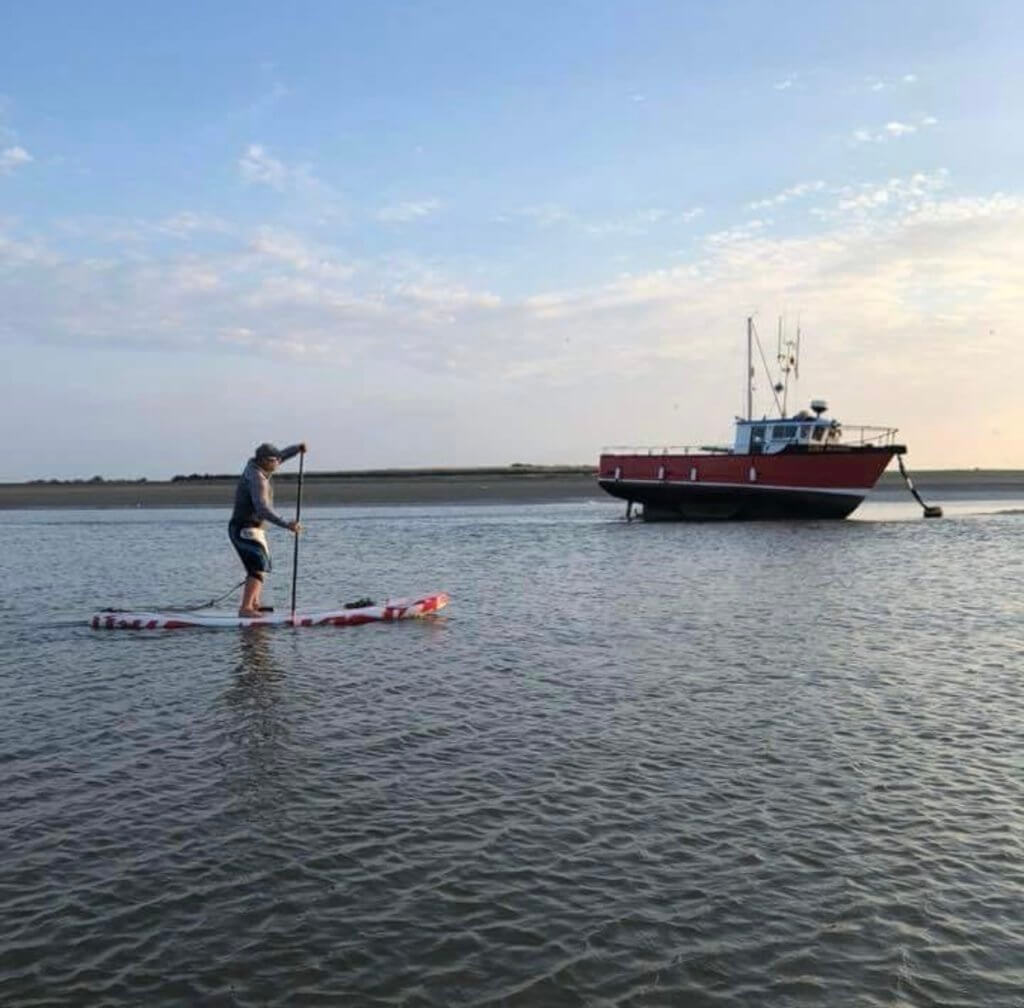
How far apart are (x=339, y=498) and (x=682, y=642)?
60187mm

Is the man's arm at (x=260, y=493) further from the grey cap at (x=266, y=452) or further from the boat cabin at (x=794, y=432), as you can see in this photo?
the boat cabin at (x=794, y=432)

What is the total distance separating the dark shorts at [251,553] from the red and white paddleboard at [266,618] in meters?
0.82

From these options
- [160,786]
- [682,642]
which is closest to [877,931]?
[160,786]

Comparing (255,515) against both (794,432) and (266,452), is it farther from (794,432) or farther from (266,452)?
(794,432)

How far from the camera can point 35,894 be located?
619 cm

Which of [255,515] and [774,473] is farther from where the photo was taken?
Answer: [774,473]

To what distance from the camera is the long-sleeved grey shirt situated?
15664 millimetres

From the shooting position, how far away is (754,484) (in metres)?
44.5

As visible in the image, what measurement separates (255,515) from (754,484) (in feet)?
106

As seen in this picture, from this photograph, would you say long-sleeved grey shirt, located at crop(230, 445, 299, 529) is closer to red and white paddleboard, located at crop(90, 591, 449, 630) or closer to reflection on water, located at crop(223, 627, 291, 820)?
red and white paddleboard, located at crop(90, 591, 449, 630)

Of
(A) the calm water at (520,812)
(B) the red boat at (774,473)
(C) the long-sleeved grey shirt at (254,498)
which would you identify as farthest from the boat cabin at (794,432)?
(C) the long-sleeved grey shirt at (254,498)

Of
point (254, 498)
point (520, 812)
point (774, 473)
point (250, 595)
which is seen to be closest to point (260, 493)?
point (254, 498)

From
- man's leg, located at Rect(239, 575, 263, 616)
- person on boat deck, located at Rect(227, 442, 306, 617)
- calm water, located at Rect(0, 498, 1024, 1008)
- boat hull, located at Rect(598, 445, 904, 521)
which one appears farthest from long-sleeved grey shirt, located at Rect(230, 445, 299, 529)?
boat hull, located at Rect(598, 445, 904, 521)

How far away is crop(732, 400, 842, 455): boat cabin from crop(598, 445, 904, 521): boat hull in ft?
3.01
